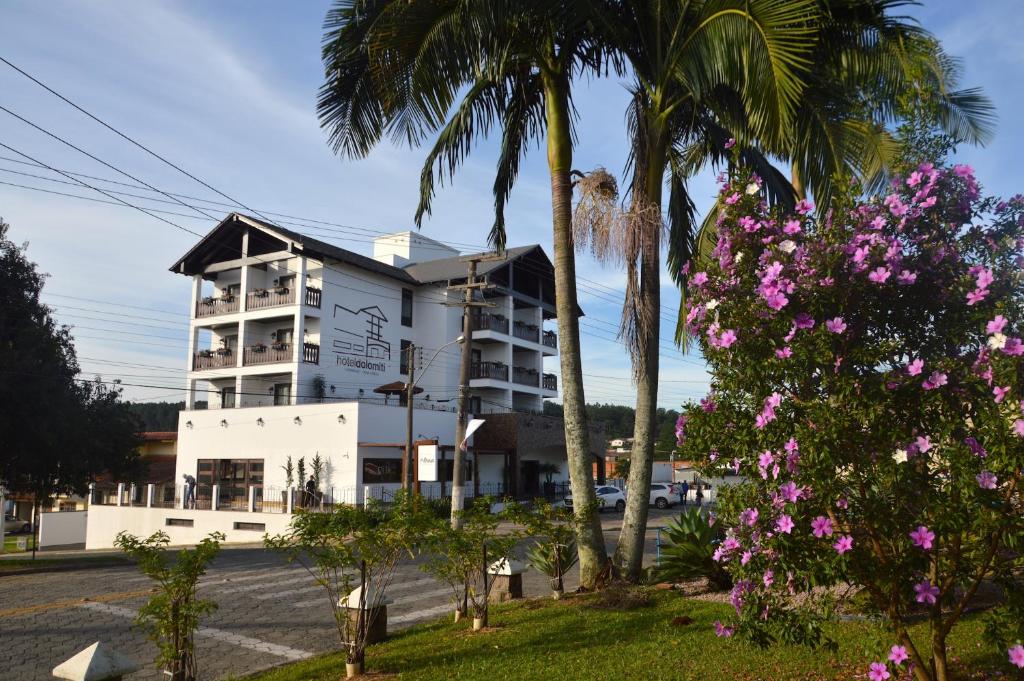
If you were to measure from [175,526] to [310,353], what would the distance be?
9082mm

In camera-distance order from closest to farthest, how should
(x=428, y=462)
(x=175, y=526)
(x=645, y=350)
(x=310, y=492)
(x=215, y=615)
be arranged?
(x=645, y=350), (x=215, y=615), (x=428, y=462), (x=310, y=492), (x=175, y=526)

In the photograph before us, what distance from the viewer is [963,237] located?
4.80 metres

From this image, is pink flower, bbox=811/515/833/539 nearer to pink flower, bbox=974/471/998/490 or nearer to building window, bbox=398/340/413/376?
pink flower, bbox=974/471/998/490

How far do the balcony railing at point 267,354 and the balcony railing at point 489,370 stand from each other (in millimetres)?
9736

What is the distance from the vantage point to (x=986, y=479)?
3691 mm

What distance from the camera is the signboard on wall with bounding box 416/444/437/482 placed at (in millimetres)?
22281

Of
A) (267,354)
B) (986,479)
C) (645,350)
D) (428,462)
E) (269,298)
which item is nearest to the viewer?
(986,479)

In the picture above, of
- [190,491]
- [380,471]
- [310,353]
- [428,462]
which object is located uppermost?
[310,353]

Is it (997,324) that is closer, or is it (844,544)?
(997,324)

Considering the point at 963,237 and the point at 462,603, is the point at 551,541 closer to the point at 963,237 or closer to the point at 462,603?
the point at 462,603

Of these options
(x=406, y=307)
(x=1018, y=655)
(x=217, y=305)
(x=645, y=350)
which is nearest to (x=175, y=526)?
(x=217, y=305)

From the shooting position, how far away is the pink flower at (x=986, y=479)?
3.69 meters

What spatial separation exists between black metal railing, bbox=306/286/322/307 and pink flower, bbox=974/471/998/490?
3363 centimetres

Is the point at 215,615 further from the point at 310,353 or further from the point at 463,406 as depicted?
the point at 310,353
